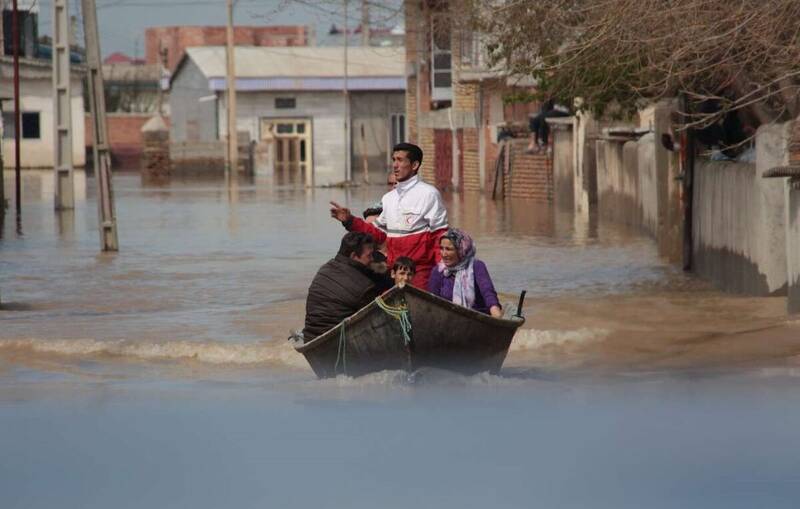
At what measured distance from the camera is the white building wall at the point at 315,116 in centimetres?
7662

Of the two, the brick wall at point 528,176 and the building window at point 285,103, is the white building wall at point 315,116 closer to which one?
the building window at point 285,103

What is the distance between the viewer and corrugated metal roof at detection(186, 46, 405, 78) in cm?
7594

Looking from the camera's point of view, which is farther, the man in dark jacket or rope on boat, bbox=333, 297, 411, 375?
the man in dark jacket

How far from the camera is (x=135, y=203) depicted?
4669 centimetres

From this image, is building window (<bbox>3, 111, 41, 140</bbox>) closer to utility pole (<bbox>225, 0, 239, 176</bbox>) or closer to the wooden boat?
utility pole (<bbox>225, 0, 239, 176</bbox>)

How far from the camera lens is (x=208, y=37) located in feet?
360

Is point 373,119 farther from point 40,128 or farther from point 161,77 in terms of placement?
point 161,77

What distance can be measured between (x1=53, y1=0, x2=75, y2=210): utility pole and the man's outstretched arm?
21.1 meters

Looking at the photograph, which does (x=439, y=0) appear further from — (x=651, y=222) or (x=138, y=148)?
(x=138, y=148)

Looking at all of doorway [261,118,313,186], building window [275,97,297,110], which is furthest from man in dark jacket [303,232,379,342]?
building window [275,97,297,110]

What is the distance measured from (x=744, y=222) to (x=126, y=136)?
229 ft

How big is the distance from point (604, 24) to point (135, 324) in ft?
19.3

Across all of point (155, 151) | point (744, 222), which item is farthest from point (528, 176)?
point (155, 151)

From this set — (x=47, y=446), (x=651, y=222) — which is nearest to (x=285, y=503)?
(x=47, y=446)
